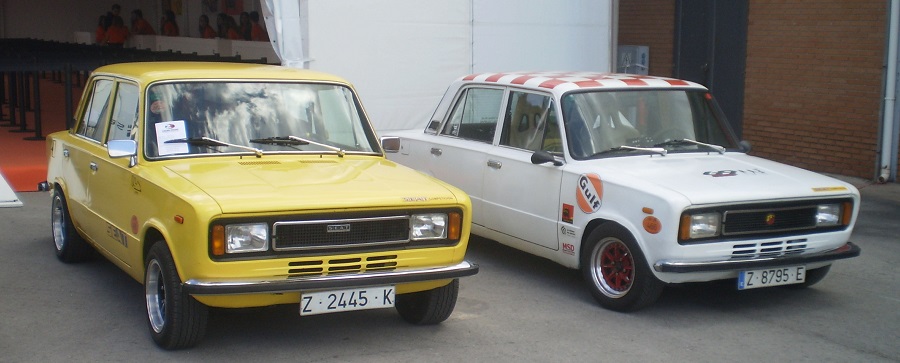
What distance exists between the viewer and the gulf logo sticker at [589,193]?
21.6ft

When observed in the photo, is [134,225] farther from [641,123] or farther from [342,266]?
[641,123]

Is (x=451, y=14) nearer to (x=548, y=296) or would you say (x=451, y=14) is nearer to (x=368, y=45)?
(x=368, y=45)

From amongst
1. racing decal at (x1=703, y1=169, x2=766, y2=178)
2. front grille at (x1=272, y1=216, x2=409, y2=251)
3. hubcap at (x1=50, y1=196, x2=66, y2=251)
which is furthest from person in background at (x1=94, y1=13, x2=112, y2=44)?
front grille at (x1=272, y1=216, x2=409, y2=251)

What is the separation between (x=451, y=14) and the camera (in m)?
12.0

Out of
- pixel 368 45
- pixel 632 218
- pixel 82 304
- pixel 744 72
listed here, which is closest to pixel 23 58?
pixel 368 45

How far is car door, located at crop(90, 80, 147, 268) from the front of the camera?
586cm

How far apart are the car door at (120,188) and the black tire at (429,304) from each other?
1.60m

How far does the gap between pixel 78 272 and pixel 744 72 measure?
9544 millimetres

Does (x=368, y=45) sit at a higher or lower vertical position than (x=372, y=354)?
higher

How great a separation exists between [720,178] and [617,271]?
0.89 meters

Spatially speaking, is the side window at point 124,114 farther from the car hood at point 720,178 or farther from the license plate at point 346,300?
the car hood at point 720,178

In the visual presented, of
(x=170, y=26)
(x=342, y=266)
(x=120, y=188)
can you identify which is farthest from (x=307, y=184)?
(x=170, y=26)

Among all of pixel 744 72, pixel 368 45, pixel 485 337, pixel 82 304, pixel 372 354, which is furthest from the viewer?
pixel 744 72

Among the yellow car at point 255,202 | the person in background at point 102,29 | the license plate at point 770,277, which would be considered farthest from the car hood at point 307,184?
the person in background at point 102,29
